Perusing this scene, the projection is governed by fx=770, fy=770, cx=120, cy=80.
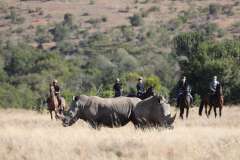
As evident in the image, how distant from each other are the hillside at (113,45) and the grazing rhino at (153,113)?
2215 cm

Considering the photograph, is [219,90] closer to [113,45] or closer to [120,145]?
[120,145]

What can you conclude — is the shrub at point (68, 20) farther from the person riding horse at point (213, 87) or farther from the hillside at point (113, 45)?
the person riding horse at point (213, 87)

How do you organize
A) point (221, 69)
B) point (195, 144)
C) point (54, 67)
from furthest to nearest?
point (54, 67), point (221, 69), point (195, 144)

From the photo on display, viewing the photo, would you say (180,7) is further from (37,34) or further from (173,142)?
(173,142)

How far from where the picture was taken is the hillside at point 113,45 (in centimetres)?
5553

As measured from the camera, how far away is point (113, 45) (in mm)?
109812

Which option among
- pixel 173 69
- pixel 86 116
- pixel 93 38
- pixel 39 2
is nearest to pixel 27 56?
pixel 173 69

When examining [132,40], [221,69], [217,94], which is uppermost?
[217,94]

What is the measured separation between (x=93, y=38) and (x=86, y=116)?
93360 millimetres

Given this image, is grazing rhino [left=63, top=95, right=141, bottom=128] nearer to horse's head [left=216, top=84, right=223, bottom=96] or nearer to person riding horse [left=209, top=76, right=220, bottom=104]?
horse's head [left=216, top=84, right=223, bottom=96]

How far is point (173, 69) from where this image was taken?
253 ft

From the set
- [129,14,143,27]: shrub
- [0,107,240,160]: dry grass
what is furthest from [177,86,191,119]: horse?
[129,14,143,27]: shrub

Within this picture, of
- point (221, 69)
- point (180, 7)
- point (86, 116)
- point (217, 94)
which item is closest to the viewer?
point (86, 116)

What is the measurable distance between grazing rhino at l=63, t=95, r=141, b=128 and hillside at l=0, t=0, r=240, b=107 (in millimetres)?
21583
